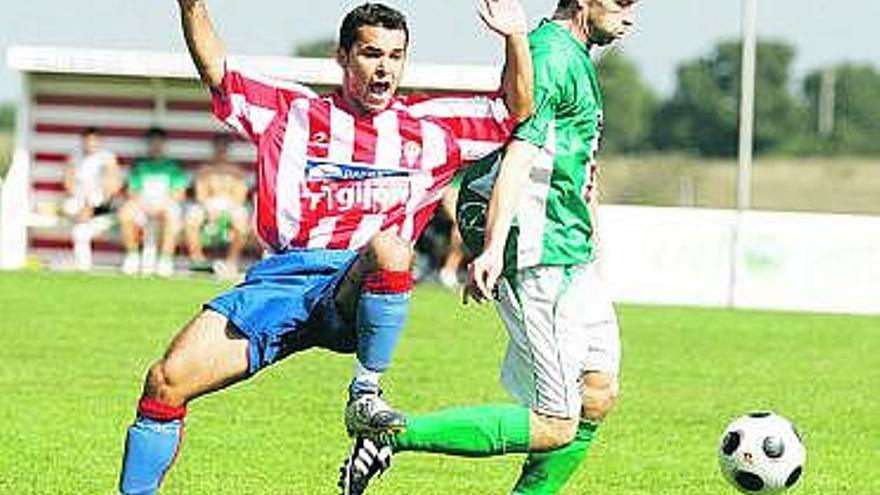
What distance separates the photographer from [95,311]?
20.7m

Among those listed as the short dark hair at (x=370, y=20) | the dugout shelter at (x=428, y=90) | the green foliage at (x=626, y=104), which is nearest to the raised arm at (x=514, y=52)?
the short dark hair at (x=370, y=20)

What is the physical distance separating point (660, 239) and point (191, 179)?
21.1 ft

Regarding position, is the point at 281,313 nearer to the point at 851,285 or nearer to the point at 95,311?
the point at 95,311

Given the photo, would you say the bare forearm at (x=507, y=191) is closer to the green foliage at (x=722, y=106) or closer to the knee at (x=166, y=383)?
the knee at (x=166, y=383)

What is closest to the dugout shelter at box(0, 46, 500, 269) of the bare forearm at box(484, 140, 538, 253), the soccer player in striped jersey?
the soccer player in striped jersey

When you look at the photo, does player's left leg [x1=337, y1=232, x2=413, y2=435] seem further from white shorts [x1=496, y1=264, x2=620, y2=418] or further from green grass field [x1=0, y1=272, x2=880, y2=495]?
green grass field [x1=0, y1=272, x2=880, y2=495]

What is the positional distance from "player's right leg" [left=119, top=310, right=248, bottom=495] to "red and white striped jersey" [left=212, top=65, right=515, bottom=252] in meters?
0.47

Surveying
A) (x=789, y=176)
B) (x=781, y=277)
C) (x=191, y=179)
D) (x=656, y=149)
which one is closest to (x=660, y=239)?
(x=781, y=277)

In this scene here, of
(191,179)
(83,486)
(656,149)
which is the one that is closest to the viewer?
(83,486)

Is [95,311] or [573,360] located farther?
Answer: [95,311]

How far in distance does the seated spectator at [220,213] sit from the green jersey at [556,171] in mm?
20487

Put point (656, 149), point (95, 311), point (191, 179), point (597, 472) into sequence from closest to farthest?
point (597, 472) → point (95, 311) → point (191, 179) → point (656, 149)

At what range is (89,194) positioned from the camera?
2884cm

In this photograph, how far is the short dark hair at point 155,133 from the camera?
2933 centimetres
